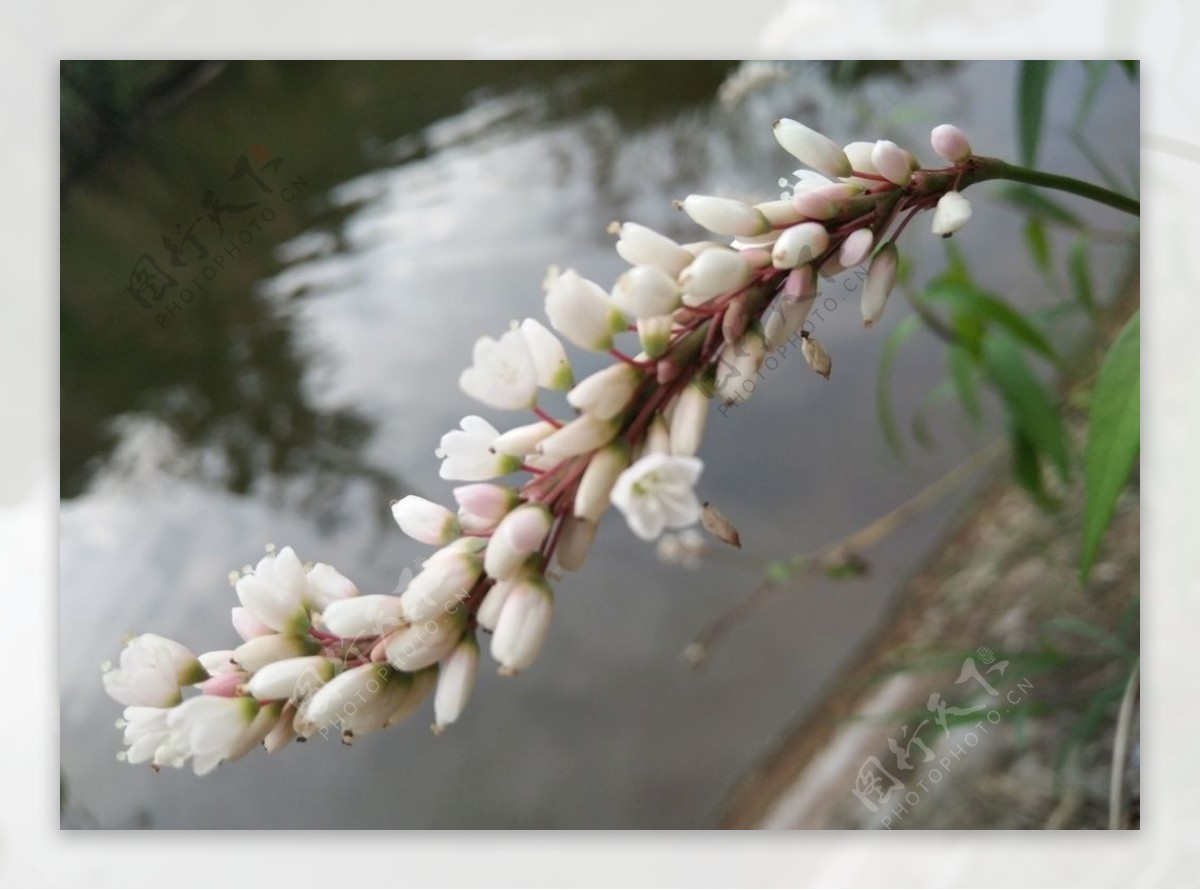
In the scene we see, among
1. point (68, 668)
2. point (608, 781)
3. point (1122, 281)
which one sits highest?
point (1122, 281)

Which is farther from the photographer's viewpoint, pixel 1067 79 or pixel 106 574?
pixel 106 574

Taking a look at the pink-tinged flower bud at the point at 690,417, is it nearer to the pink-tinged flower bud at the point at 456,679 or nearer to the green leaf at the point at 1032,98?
the pink-tinged flower bud at the point at 456,679

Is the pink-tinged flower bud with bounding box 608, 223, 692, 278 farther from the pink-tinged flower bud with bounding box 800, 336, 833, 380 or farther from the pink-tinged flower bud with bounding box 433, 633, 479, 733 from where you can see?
the pink-tinged flower bud with bounding box 433, 633, 479, 733

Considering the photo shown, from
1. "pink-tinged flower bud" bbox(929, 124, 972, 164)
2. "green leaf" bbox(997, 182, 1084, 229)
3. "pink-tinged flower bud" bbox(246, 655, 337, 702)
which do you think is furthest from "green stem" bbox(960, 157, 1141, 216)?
"green leaf" bbox(997, 182, 1084, 229)

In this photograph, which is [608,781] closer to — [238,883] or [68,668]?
[238,883]

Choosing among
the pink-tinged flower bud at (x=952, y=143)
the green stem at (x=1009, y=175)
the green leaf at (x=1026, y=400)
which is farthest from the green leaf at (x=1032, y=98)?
the pink-tinged flower bud at (x=952, y=143)

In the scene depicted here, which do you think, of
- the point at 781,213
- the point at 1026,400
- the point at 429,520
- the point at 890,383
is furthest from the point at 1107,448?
the point at 890,383

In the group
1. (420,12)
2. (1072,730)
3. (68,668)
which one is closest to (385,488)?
(68,668)
